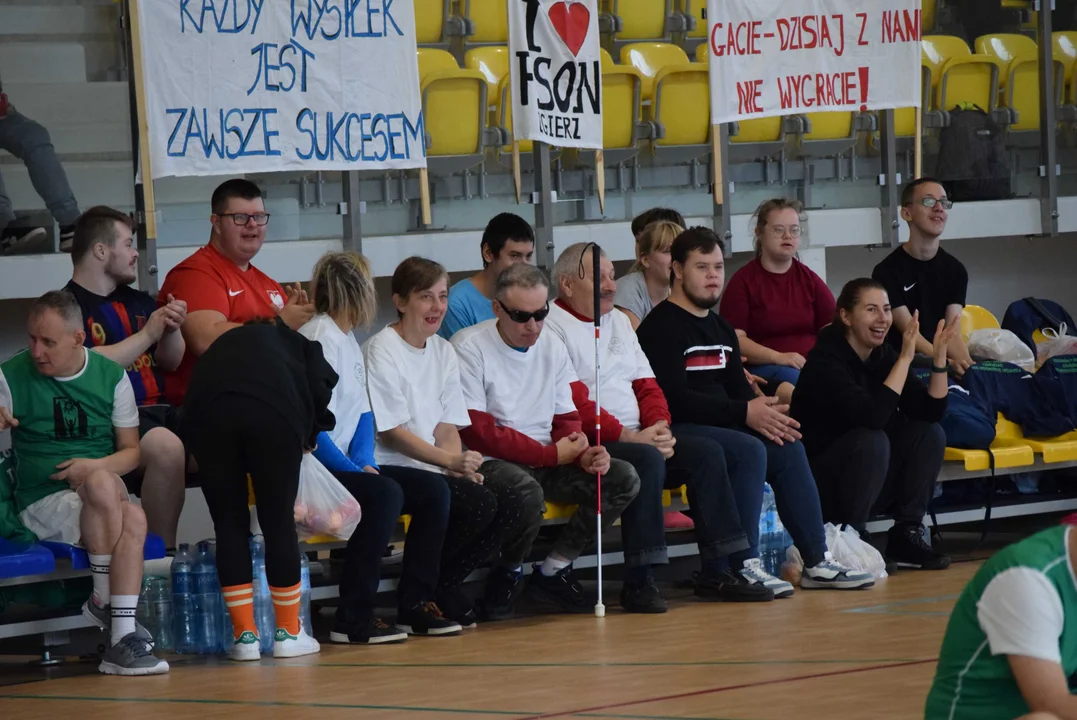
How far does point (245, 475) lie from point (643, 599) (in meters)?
1.78

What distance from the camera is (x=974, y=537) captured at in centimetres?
886

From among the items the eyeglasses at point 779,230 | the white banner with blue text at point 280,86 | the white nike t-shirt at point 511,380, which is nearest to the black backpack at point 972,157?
the eyeglasses at point 779,230

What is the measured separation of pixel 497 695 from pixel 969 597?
210cm

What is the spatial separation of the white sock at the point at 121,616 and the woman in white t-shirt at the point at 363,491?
0.82m

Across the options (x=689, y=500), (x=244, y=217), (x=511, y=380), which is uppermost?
(x=244, y=217)

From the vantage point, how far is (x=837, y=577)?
7.12 meters

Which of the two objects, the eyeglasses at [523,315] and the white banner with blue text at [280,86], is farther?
the white banner with blue text at [280,86]

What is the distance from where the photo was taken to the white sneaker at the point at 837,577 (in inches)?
280

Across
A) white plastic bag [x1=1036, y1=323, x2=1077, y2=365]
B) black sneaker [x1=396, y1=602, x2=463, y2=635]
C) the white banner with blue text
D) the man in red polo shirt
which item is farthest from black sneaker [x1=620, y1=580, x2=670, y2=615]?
white plastic bag [x1=1036, y1=323, x2=1077, y2=365]

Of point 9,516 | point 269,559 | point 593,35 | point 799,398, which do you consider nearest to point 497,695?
point 269,559

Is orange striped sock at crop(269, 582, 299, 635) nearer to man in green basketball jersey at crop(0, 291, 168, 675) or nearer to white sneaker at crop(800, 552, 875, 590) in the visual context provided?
man in green basketball jersey at crop(0, 291, 168, 675)

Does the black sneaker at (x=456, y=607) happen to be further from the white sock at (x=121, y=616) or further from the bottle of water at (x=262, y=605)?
the white sock at (x=121, y=616)

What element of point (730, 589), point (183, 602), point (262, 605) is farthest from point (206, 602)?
point (730, 589)

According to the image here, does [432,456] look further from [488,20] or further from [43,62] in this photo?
[488,20]
